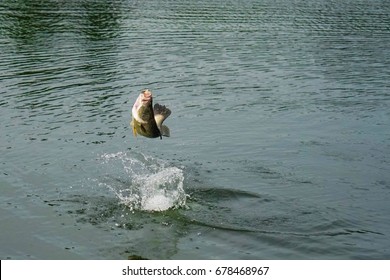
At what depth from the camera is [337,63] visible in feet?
131

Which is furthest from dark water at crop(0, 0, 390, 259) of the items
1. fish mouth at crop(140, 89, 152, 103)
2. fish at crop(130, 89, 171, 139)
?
fish mouth at crop(140, 89, 152, 103)

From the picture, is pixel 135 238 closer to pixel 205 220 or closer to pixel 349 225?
pixel 205 220

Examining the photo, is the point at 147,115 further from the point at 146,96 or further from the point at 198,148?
the point at 198,148

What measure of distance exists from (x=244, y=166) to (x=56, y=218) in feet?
22.1

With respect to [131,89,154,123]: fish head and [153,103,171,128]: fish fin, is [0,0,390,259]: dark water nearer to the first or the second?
[153,103,171,128]: fish fin

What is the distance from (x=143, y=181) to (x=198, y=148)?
3953 millimetres

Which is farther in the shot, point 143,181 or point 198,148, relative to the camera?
point 198,148

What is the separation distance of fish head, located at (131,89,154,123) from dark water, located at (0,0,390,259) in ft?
12.2

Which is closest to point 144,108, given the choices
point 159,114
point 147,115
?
point 147,115

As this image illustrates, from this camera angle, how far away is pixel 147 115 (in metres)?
15.9

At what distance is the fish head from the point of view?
610 inches

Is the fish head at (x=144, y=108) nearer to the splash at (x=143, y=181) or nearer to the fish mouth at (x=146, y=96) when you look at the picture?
the fish mouth at (x=146, y=96)

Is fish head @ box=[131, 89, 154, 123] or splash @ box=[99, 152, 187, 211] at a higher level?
fish head @ box=[131, 89, 154, 123]

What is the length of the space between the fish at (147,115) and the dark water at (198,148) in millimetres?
3336
